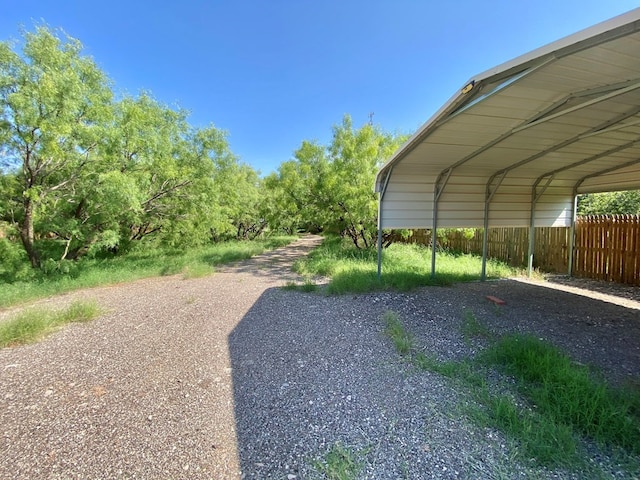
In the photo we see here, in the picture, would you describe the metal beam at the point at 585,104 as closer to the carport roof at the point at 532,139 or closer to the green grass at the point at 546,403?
the carport roof at the point at 532,139

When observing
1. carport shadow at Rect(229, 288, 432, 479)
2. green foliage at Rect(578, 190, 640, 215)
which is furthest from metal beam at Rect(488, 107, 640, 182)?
green foliage at Rect(578, 190, 640, 215)

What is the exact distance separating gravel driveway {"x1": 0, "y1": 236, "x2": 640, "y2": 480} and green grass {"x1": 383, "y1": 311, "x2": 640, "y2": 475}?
0.48ft

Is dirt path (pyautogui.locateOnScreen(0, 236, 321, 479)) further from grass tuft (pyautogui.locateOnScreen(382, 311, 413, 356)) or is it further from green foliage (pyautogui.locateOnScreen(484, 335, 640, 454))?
green foliage (pyautogui.locateOnScreen(484, 335, 640, 454))

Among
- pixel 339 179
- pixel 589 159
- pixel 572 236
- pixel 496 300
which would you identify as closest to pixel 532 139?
pixel 589 159

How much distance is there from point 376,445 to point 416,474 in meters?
0.28

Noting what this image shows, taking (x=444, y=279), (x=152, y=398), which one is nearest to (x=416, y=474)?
(x=152, y=398)

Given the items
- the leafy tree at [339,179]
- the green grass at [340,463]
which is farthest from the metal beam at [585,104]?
the leafy tree at [339,179]

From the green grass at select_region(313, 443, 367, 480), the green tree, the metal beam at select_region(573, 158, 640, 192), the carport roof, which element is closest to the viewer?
the green grass at select_region(313, 443, 367, 480)

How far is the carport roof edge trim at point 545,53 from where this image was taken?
6.73 feet

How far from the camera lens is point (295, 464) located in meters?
1.69

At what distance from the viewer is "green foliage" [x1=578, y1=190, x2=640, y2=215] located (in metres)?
11.0

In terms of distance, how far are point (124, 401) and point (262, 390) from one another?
113cm

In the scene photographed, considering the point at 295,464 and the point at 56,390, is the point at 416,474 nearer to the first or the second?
the point at 295,464

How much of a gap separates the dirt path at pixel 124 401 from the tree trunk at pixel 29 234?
Answer: 4170mm
